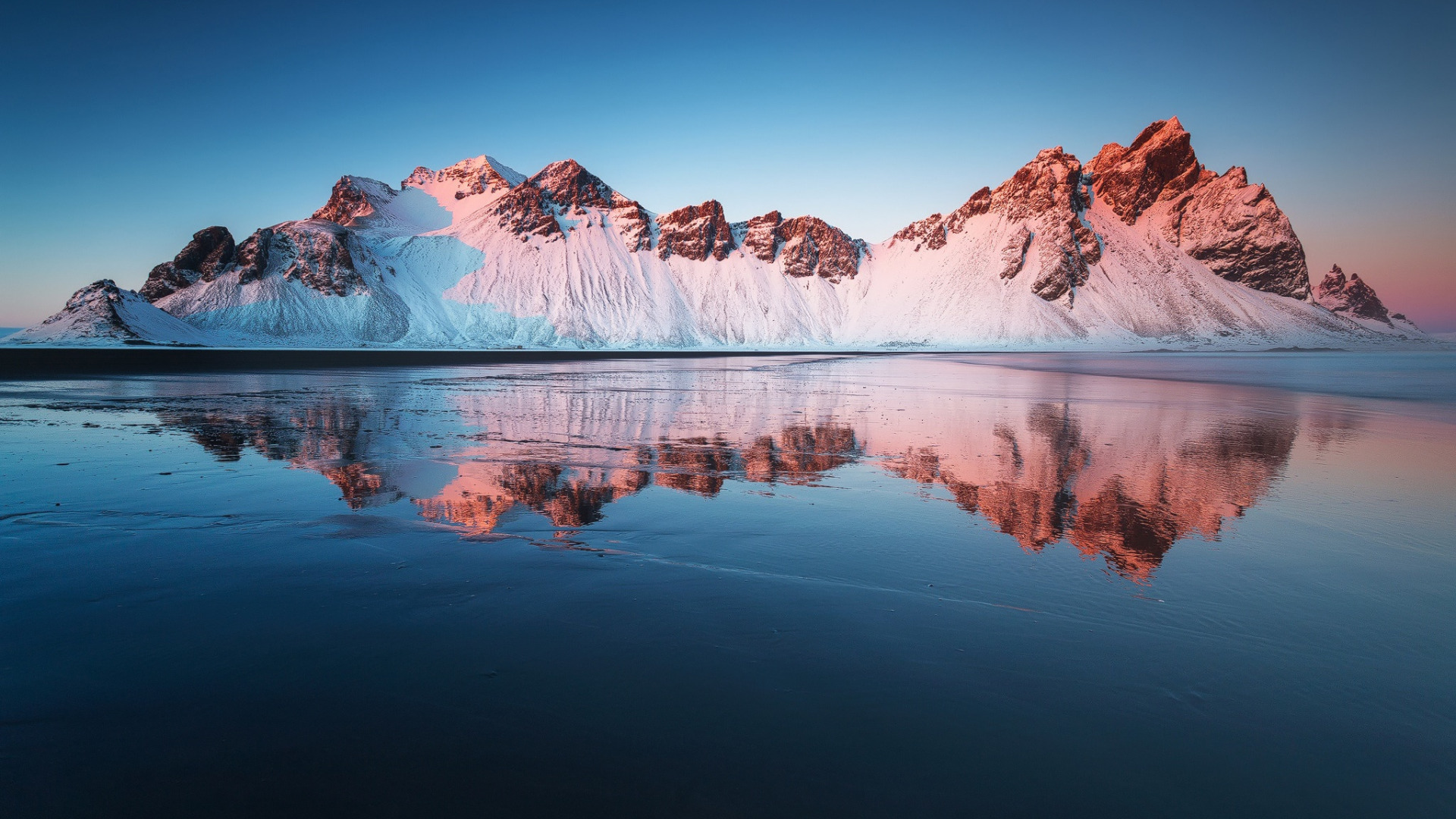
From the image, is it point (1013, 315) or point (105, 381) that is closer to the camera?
point (105, 381)

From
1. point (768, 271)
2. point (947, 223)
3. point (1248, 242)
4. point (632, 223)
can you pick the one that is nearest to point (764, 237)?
point (768, 271)

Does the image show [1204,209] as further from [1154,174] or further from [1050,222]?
[1050,222]

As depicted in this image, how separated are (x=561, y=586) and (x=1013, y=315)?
142 metres

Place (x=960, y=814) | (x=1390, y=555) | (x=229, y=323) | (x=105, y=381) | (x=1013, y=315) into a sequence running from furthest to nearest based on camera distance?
1. (x=1013, y=315)
2. (x=229, y=323)
3. (x=105, y=381)
4. (x=1390, y=555)
5. (x=960, y=814)

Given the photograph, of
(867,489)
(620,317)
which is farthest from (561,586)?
(620,317)

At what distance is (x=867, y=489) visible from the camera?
8734 millimetres

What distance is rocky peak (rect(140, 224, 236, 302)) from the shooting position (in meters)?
120

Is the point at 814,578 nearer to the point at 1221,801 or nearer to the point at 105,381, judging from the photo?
the point at 1221,801

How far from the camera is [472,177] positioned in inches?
6732

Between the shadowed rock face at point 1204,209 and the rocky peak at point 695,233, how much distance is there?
95.7m

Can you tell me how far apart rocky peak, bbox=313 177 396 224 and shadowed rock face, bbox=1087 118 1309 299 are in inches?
7148

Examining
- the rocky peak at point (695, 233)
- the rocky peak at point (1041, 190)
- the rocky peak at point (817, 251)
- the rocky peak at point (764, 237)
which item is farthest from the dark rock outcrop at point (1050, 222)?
the rocky peak at point (695, 233)

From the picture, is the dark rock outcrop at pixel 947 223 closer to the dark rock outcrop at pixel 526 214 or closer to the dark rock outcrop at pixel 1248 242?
the dark rock outcrop at pixel 1248 242

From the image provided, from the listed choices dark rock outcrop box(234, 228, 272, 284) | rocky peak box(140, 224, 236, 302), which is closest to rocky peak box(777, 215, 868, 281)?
dark rock outcrop box(234, 228, 272, 284)
